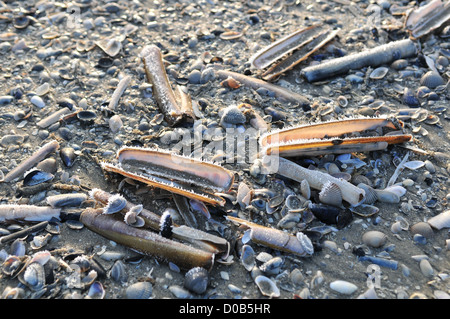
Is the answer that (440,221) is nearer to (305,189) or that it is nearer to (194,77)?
(305,189)

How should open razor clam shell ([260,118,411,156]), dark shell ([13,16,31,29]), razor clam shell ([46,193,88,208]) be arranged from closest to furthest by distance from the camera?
razor clam shell ([46,193,88,208]), open razor clam shell ([260,118,411,156]), dark shell ([13,16,31,29])

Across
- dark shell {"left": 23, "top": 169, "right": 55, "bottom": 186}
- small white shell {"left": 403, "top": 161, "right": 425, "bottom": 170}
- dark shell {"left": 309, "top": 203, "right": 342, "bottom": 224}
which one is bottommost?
dark shell {"left": 309, "top": 203, "right": 342, "bottom": 224}

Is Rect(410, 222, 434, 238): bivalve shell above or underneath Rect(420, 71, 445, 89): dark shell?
underneath

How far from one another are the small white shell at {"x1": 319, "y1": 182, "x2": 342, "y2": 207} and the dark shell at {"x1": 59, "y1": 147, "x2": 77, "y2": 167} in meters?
1.83

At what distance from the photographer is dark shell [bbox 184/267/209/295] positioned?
7.45 ft

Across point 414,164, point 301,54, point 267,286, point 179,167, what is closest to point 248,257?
point 267,286

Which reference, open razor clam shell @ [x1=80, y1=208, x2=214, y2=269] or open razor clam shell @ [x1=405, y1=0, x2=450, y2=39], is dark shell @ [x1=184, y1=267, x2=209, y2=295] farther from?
open razor clam shell @ [x1=405, y1=0, x2=450, y2=39]

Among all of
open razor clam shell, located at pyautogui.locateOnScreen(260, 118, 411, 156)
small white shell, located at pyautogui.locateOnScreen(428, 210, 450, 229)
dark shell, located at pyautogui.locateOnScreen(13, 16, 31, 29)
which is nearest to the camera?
small white shell, located at pyautogui.locateOnScreen(428, 210, 450, 229)

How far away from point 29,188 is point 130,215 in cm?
85

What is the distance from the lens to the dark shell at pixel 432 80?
11.9 feet

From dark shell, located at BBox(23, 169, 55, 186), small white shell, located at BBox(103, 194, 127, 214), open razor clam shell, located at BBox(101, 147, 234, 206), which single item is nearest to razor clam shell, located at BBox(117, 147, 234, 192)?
open razor clam shell, located at BBox(101, 147, 234, 206)

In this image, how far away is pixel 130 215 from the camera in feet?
8.25

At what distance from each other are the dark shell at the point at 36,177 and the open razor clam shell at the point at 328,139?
60.7 inches
